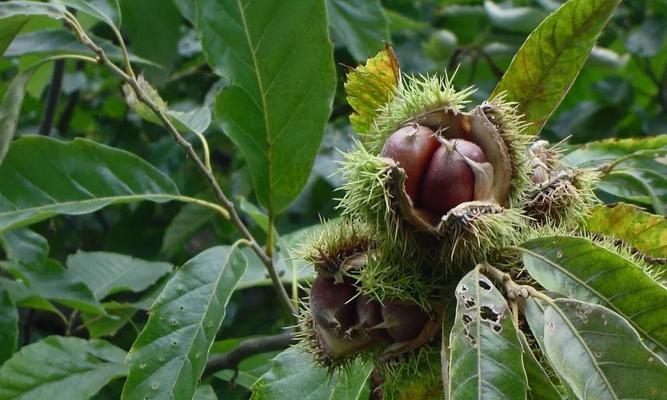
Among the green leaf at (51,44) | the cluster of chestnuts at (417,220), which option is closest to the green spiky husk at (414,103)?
the cluster of chestnuts at (417,220)

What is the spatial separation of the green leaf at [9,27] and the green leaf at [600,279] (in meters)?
0.82

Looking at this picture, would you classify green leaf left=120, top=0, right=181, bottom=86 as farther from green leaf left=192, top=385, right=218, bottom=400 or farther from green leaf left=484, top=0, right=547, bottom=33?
green leaf left=484, top=0, right=547, bottom=33

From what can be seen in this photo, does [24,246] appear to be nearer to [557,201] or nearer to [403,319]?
[403,319]

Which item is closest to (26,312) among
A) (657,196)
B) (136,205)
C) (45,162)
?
(136,205)

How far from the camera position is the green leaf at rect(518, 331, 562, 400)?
102 centimetres

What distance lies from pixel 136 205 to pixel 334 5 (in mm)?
997

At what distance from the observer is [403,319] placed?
1.10m

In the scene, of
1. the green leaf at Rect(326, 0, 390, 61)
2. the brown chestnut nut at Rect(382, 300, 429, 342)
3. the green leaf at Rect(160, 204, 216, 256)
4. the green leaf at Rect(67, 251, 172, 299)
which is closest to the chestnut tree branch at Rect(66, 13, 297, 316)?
the brown chestnut nut at Rect(382, 300, 429, 342)

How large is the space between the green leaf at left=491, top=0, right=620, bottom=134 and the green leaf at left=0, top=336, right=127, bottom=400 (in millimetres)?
857

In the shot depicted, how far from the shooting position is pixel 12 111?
1.36m

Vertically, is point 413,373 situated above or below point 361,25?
below

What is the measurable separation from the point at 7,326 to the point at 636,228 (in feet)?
3.49

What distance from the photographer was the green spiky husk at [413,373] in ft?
3.61

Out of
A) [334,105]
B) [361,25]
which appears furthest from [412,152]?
[334,105]
